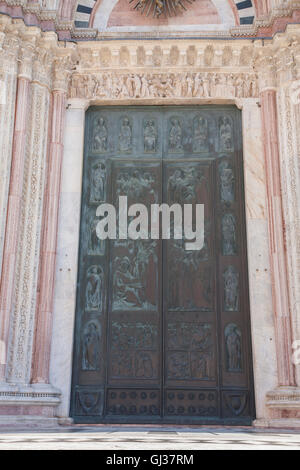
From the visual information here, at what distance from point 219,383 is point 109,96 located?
4.87 m

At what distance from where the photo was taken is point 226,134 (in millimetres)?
8883

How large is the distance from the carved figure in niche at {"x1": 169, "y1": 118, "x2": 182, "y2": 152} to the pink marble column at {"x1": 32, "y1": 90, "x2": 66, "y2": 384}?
5.84ft

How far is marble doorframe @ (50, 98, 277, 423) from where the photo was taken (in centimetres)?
756

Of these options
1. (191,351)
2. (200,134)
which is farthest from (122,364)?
(200,134)

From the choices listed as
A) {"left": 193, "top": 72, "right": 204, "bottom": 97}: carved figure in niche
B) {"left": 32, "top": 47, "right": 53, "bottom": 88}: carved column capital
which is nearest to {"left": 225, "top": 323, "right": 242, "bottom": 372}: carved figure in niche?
{"left": 193, "top": 72, "right": 204, "bottom": 97}: carved figure in niche

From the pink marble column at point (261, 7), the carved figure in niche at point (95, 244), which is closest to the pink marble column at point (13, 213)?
the carved figure in niche at point (95, 244)

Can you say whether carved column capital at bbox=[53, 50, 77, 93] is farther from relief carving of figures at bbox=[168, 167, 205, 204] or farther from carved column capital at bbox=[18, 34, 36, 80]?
relief carving of figures at bbox=[168, 167, 205, 204]

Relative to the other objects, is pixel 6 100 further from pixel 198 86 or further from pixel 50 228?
pixel 198 86

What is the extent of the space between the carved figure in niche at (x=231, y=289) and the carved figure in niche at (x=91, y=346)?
1.96 meters

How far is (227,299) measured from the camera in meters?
8.08

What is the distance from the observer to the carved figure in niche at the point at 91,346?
7887 millimetres
